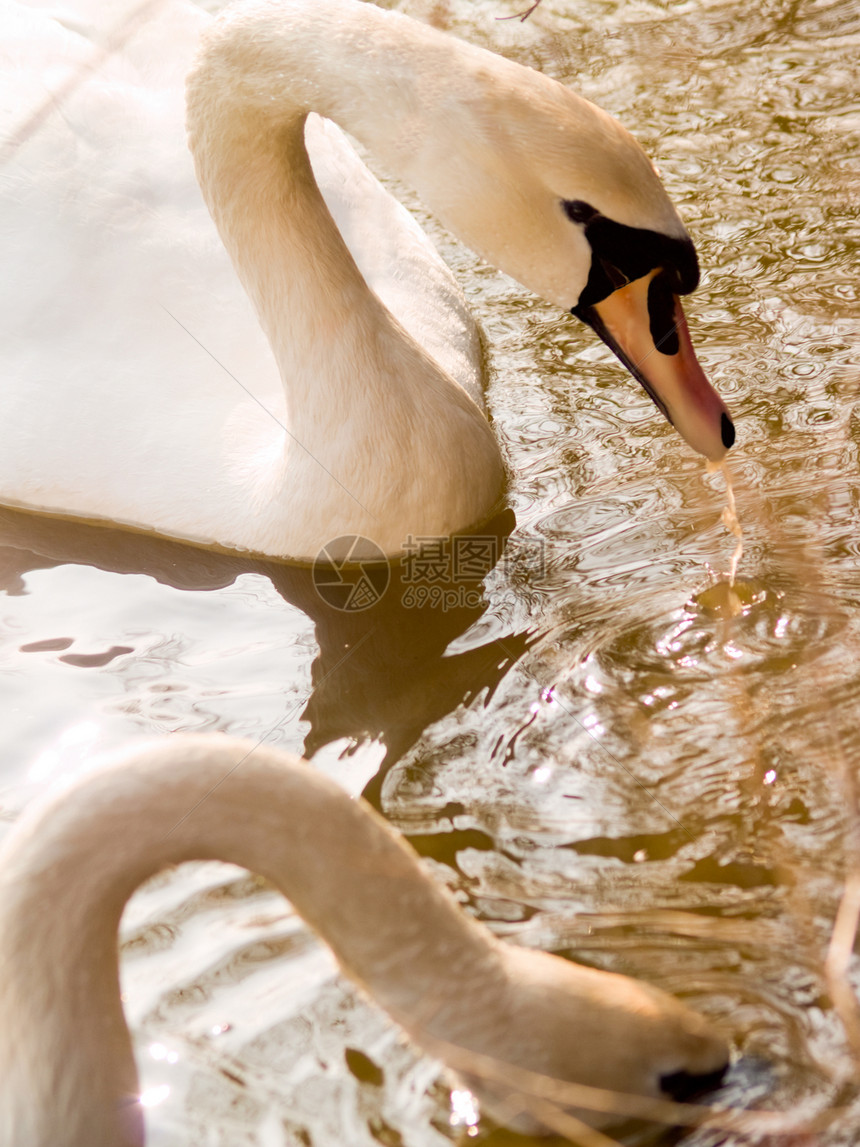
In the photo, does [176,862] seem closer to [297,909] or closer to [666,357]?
[297,909]

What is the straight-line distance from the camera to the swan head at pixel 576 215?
2.43m

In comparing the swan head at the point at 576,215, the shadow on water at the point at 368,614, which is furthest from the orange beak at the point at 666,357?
the shadow on water at the point at 368,614

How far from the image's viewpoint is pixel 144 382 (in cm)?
320

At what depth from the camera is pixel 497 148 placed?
2.49 metres

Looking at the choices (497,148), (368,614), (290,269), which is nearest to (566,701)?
(368,614)

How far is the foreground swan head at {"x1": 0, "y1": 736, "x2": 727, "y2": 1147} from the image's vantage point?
1.60 m

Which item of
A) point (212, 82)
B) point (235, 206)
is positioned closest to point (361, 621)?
point (235, 206)

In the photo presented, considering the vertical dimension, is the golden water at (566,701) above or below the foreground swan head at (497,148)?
below

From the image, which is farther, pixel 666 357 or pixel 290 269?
pixel 290 269

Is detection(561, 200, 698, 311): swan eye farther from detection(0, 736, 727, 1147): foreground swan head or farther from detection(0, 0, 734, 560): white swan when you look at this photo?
detection(0, 736, 727, 1147): foreground swan head

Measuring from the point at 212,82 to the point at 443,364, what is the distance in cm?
83

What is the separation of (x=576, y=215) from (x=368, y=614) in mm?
898

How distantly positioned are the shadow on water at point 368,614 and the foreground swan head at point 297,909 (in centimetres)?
77

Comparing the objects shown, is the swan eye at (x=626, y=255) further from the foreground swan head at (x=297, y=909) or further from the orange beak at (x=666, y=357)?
the foreground swan head at (x=297, y=909)
